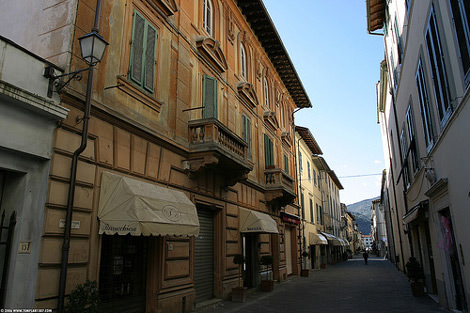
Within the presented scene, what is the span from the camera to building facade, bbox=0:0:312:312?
6.56m

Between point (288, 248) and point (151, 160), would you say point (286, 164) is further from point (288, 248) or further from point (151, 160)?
point (151, 160)

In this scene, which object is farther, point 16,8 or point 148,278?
point 148,278

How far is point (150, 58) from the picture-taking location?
920 cm

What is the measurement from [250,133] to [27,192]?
37.4 feet

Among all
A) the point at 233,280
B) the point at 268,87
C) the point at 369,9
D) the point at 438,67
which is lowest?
the point at 233,280

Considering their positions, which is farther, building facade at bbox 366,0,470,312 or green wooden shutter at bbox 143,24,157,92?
green wooden shutter at bbox 143,24,157,92

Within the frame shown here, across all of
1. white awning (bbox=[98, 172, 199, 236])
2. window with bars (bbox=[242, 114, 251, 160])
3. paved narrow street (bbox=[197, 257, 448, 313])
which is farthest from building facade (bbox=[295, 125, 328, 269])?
white awning (bbox=[98, 172, 199, 236])

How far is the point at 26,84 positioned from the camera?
5855mm

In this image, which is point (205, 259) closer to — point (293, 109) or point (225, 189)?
point (225, 189)

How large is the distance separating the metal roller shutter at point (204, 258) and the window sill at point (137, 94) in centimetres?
403

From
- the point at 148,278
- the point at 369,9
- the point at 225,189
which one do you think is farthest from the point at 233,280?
the point at 369,9

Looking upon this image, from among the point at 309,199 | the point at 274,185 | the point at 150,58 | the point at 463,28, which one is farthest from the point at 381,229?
the point at 463,28

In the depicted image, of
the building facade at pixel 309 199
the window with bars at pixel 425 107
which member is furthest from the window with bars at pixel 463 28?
the building facade at pixel 309 199

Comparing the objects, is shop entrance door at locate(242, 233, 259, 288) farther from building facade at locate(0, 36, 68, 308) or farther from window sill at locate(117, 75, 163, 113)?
building facade at locate(0, 36, 68, 308)
